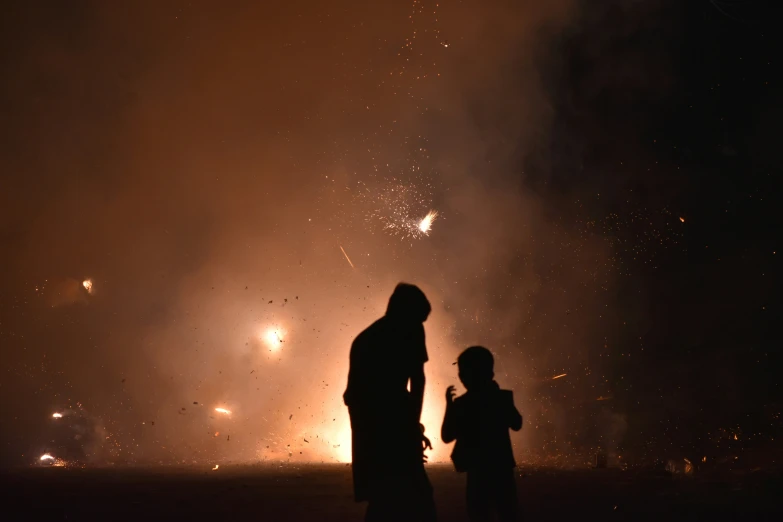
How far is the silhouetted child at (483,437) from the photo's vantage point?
11.3 feet

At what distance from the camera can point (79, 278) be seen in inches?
1036

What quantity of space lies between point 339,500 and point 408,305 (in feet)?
16.0

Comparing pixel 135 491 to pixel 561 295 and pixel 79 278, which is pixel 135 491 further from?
pixel 79 278

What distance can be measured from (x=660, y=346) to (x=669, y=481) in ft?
32.7

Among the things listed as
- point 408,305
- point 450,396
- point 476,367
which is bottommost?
point 450,396

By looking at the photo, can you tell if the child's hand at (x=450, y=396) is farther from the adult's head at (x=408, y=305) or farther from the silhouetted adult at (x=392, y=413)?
the adult's head at (x=408, y=305)

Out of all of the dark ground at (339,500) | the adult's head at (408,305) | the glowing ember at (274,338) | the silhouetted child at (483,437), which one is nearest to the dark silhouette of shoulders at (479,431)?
the silhouetted child at (483,437)

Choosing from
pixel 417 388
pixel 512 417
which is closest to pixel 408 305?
pixel 417 388

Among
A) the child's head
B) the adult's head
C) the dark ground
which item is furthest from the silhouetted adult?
the dark ground

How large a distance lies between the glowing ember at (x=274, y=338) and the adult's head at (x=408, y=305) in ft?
74.8

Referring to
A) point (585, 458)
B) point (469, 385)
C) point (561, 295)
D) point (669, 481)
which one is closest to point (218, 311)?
point (561, 295)

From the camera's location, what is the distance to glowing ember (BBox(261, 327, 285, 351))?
2519 cm

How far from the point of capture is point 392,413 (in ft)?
9.35

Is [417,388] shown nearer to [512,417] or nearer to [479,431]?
[479,431]
